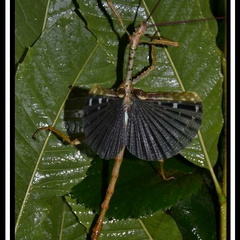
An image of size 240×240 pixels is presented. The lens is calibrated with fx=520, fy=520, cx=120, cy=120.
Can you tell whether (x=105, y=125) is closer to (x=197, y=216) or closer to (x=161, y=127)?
(x=161, y=127)

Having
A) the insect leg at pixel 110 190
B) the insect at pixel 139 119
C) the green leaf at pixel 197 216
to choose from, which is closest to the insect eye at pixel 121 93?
the insect at pixel 139 119

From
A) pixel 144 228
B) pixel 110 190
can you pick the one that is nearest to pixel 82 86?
pixel 110 190

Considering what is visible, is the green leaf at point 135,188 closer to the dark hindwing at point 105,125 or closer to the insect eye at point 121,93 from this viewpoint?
the dark hindwing at point 105,125

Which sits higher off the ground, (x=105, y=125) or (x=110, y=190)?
Answer: (x=105, y=125)

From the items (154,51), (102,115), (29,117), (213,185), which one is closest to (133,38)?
(154,51)

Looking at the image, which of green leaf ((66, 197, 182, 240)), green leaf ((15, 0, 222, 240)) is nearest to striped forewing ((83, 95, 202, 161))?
green leaf ((15, 0, 222, 240))

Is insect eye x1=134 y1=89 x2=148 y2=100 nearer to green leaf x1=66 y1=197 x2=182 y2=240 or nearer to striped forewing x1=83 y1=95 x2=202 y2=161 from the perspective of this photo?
striped forewing x1=83 y1=95 x2=202 y2=161
